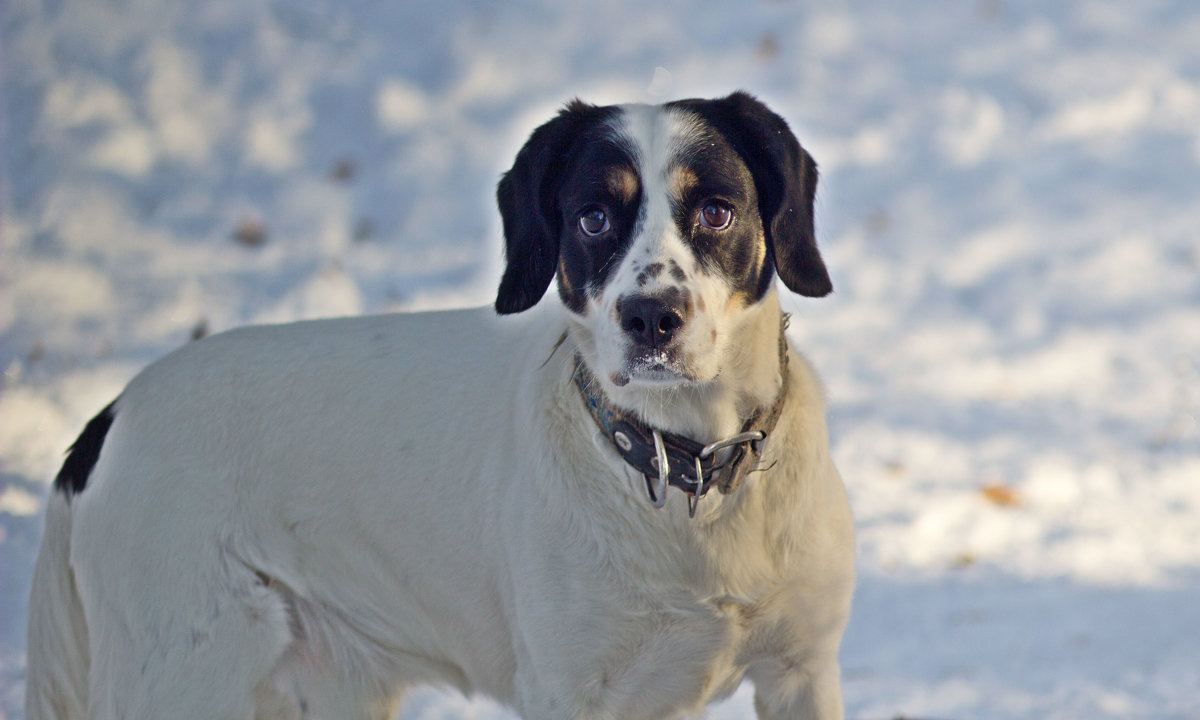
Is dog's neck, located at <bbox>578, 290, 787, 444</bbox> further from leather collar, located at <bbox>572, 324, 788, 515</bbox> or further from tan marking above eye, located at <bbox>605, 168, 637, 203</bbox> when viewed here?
tan marking above eye, located at <bbox>605, 168, 637, 203</bbox>

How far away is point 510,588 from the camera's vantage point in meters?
2.57

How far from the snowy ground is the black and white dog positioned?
1.42 metres

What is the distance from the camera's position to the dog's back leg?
2.93 meters

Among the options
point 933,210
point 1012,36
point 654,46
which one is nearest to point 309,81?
point 654,46

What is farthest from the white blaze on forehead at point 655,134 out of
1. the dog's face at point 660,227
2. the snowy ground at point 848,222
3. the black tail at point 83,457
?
the snowy ground at point 848,222

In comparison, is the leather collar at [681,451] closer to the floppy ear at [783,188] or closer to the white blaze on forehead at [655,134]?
the floppy ear at [783,188]

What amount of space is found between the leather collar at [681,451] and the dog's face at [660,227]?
13cm

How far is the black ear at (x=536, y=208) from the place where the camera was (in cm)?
255

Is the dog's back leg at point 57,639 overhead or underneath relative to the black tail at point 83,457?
underneath

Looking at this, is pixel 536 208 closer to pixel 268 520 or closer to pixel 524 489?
pixel 524 489

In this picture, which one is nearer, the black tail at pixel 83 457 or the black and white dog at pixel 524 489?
the black and white dog at pixel 524 489

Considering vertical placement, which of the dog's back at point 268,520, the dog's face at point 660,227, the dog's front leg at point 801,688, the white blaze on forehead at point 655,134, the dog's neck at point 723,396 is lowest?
the dog's front leg at point 801,688

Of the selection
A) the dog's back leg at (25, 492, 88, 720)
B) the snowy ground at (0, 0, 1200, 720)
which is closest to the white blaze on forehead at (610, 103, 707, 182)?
the dog's back leg at (25, 492, 88, 720)

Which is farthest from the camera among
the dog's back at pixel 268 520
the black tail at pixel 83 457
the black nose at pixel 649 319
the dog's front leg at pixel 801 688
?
the black tail at pixel 83 457
